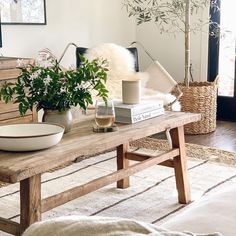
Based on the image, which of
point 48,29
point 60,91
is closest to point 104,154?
point 48,29

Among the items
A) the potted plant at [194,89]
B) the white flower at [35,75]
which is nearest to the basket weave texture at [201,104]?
the potted plant at [194,89]

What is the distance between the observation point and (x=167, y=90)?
373cm

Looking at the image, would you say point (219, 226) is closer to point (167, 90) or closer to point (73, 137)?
point (73, 137)

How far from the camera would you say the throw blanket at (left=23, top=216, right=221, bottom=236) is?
2.32 ft

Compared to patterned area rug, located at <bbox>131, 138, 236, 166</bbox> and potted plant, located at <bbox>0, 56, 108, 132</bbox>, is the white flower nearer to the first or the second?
potted plant, located at <bbox>0, 56, 108, 132</bbox>

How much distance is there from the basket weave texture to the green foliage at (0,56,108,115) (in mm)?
2173

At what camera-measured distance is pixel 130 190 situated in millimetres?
2760

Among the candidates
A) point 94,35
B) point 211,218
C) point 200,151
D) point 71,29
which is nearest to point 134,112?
point 211,218

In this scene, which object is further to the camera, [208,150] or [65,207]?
[208,150]

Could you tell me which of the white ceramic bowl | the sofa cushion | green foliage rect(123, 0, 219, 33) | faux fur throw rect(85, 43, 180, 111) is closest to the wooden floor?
faux fur throw rect(85, 43, 180, 111)

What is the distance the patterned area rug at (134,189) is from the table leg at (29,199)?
64 centimetres

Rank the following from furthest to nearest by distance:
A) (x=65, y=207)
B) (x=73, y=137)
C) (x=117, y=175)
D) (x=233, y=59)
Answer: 1. (x=233, y=59)
2. (x=65, y=207)
3. (x=117, y=175)
4. (x=73, y=137)

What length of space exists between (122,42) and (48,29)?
1119 mm

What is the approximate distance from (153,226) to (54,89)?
1.32 meters
